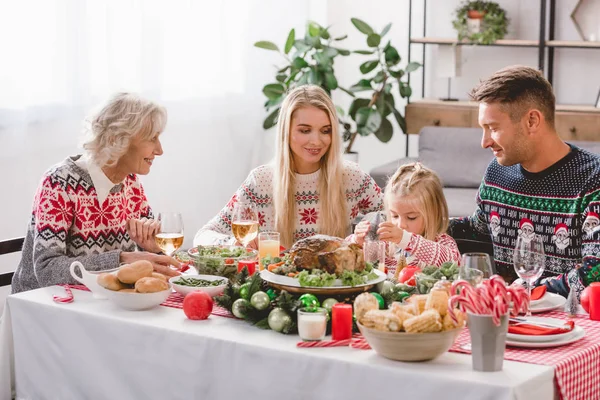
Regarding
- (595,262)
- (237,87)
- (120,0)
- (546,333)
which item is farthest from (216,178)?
(546,333)

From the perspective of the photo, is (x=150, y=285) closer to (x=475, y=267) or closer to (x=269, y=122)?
(x=475, y=267)

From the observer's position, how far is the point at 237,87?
19.7 feet

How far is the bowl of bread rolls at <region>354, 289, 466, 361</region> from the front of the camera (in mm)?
1730

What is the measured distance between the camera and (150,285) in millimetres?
2158

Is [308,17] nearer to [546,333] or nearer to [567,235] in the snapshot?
[567,235]

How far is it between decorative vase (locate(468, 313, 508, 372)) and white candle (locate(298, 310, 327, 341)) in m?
0.33

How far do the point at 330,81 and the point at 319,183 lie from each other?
2.84m

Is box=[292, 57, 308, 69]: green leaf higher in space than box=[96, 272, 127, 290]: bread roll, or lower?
higher

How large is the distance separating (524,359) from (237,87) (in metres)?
4.44

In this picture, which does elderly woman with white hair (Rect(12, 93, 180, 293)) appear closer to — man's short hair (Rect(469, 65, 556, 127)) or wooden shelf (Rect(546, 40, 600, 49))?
man's short hair (Rect(469, 65, 556, 127))

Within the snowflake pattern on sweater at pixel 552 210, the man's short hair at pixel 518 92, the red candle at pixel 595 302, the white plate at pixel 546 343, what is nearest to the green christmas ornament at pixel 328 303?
the white plate at pixel 546 343

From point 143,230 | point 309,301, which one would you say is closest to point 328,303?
point 309,301

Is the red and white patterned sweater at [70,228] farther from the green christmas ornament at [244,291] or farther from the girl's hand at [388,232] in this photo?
the girl's hand at [388,232]

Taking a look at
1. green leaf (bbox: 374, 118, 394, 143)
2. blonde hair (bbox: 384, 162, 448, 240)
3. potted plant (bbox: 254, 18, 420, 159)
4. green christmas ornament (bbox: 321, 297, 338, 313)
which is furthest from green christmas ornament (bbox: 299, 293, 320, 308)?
green leaf (bbox: 374, 118, 394, 143)
